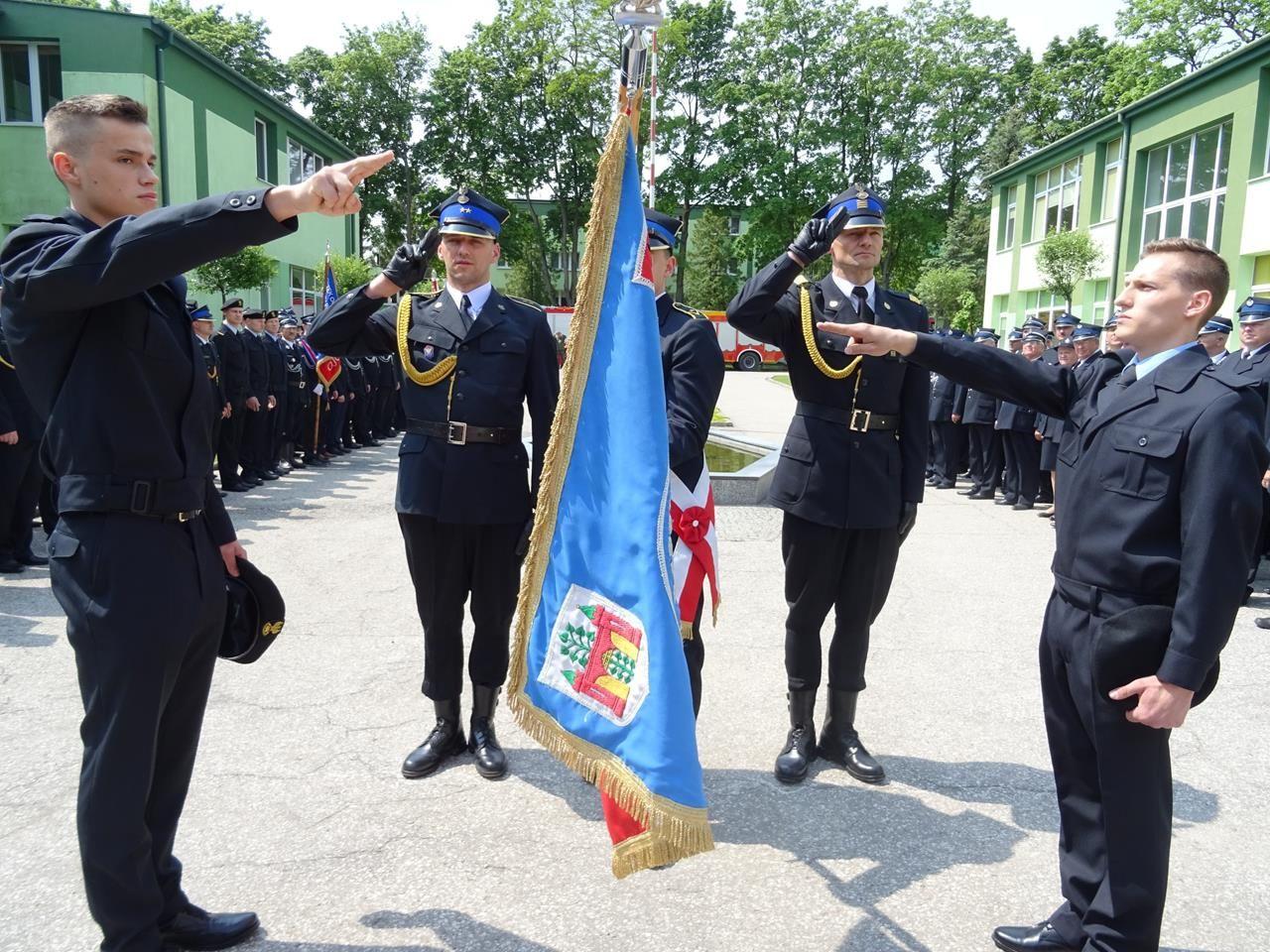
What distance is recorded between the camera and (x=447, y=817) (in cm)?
336

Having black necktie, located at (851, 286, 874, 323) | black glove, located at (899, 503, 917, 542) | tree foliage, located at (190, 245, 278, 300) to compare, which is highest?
tree foliage, located at (190, 245, 278, 300)

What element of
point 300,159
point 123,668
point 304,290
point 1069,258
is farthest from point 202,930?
point 300,159

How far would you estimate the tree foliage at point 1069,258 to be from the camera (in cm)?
2364

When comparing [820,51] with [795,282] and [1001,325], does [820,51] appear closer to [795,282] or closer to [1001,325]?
[1001,325]

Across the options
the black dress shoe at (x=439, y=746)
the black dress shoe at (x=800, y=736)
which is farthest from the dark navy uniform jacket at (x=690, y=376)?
the black dress shoe at (x=439, y=746)

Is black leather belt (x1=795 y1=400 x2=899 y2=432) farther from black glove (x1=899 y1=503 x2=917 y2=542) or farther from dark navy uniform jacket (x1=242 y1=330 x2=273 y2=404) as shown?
dark navy uniform jacket (x1=242 y1=330 x2=273 y2=404)

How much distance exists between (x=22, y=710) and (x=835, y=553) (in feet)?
11.9

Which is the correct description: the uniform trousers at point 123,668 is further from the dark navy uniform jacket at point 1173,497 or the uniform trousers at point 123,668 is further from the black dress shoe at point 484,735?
the dark navy uniform jacket at point 1173,497

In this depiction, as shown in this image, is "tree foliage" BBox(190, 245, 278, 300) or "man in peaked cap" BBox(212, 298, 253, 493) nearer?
"man in peaked cap" BBox(212, 298, 253, 493)

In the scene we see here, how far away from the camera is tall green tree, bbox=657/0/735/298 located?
43.6 metres

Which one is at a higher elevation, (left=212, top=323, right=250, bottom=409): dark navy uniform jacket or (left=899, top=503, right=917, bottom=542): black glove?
(left=212, top=323, right=250, bottom=409): dark navy uniform jacket

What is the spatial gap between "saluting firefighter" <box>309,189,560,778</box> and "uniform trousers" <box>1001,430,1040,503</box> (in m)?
A: 8.30

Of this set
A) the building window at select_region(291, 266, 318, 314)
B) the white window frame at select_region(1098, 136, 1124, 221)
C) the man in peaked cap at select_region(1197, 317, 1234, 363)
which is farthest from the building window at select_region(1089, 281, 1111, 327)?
the building window at select_region(291, 266, 318, 314)

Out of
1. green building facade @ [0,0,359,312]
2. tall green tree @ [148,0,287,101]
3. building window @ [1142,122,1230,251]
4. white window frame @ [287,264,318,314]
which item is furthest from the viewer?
tall green tree @ [148,0,287,101]
